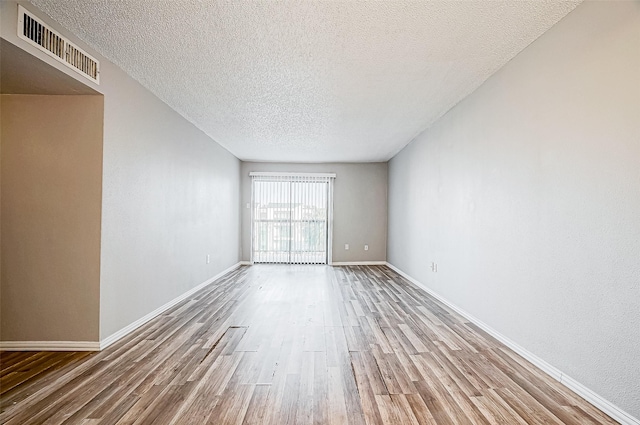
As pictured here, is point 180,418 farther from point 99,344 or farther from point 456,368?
point 456,368

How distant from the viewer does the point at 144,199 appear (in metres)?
3.31

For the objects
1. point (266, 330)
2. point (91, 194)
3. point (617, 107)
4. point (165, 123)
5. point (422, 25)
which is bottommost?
point (266, 330)

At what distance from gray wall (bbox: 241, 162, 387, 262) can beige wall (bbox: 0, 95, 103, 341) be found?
5.17 metres

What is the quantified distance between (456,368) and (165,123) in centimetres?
385

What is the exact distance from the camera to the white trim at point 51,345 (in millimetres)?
2604

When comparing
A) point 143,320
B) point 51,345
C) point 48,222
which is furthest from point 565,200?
point 51,345

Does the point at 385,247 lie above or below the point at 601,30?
below

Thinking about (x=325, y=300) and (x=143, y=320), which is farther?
(x=325, y=300)

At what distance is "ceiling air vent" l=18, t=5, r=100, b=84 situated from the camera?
1975mm

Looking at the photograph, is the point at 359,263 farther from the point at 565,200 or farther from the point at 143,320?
the point at 565,200

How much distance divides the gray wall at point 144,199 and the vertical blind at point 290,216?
2384 millimetres

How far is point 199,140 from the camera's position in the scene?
16.0 ft

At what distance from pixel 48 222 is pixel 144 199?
2.71 feet

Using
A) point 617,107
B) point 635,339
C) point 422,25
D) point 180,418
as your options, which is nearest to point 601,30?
point 617,107
